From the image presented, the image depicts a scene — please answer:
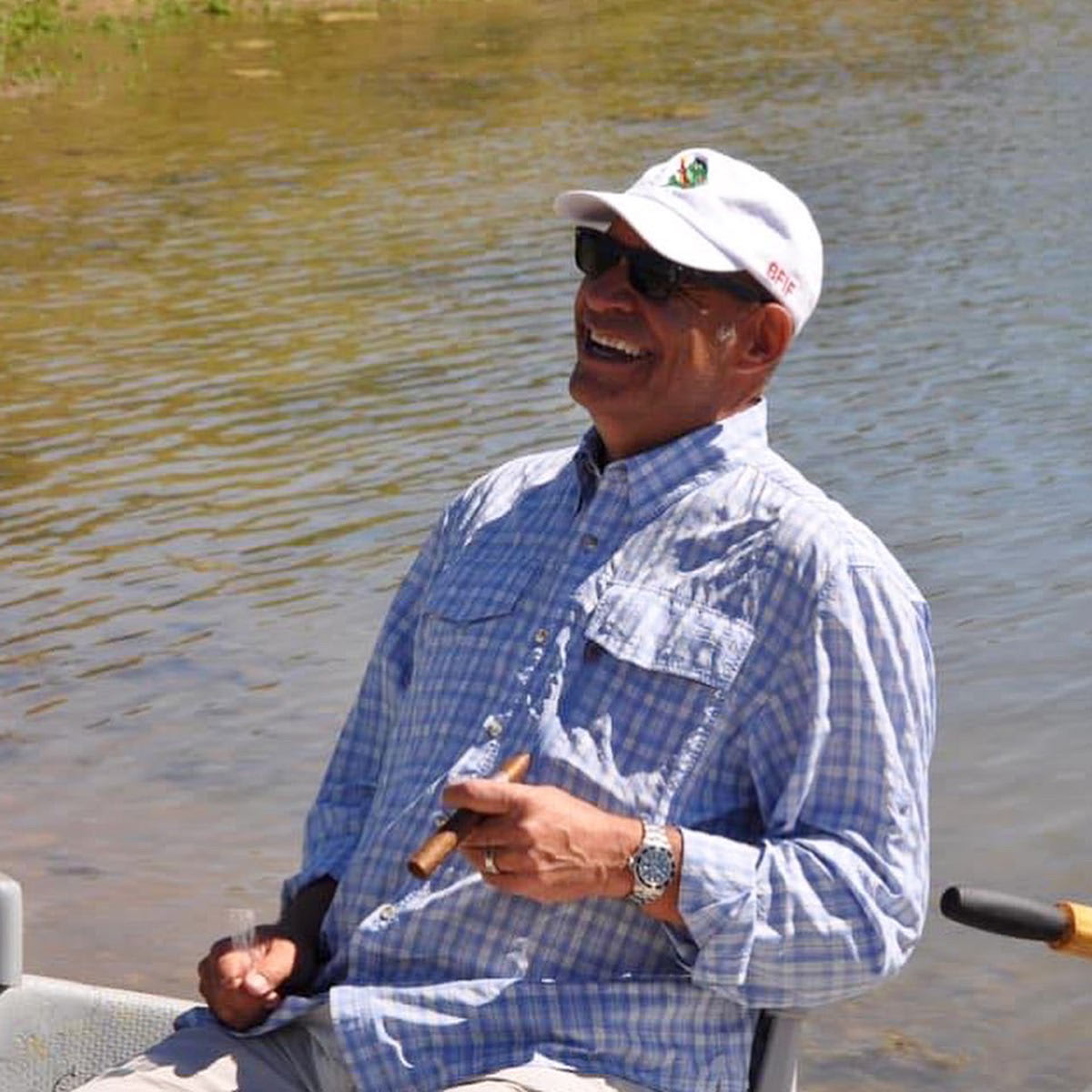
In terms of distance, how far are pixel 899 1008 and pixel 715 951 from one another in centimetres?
244

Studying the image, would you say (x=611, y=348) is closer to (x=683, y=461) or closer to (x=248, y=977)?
(x=683, y=461)

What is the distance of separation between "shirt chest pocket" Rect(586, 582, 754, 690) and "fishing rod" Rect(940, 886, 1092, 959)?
382 millimetres

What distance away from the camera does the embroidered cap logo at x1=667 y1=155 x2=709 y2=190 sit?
3.15 m

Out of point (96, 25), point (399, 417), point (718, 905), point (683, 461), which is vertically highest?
point (683, 461)

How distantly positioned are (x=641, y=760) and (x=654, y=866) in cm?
17

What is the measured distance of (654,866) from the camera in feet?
9.25

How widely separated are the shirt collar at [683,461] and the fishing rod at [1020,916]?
638 mm

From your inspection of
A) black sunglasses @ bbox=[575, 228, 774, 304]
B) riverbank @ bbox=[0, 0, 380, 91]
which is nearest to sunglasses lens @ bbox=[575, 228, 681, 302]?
black sunglasses @ bbox=[575, 228, 774, 304]

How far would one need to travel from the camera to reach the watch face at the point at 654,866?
9.25 feet

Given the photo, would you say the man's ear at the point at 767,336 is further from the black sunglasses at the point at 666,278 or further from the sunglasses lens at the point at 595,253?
the sunglasses lens at the point at 595,253

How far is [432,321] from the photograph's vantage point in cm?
1158

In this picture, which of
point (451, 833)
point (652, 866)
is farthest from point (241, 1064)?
point (652, 866)

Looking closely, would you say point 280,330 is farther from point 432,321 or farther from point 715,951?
point 715,951

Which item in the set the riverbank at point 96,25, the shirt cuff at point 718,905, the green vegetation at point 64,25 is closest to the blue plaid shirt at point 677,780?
the shirt cuff at point 718,905
